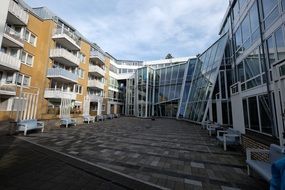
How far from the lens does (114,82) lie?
4066 centimetres

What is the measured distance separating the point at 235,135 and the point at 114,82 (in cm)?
3485

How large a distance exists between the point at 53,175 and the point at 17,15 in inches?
639

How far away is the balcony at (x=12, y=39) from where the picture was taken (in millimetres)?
13580

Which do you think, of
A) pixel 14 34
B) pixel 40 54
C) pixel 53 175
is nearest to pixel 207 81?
pixel 53 175

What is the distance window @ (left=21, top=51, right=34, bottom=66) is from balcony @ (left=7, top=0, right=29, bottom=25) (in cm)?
284

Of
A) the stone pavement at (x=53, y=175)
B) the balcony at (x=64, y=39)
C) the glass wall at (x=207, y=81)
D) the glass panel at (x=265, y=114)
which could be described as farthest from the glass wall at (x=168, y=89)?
the stone pavement at (x=53, y=175)

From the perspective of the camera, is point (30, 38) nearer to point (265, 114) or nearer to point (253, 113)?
point (253, 113)

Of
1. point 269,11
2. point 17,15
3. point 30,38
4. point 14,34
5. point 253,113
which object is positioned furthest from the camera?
point 30,38

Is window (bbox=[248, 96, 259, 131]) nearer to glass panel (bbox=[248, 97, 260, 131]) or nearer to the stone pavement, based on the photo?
glass panel (bbox=[248, 97, 260, 131])

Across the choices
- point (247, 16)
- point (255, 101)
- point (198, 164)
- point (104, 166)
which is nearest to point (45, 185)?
point (104, 166)

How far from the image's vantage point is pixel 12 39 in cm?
1395

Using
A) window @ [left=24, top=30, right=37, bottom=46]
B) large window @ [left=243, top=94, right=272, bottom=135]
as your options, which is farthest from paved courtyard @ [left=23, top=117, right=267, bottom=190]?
window @ [left=24, top=30, right=37, bottom=46]

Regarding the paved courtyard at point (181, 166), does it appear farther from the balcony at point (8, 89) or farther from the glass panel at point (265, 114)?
the balcony at point (8, 89)

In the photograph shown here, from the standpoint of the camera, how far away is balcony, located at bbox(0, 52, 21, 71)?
41.9 feet
